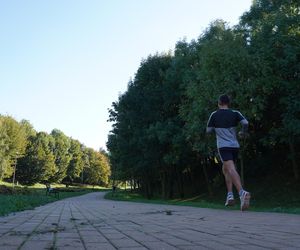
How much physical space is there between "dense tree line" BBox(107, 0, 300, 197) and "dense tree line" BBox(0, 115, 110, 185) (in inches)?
1855

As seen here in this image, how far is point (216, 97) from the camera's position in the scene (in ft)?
78.5

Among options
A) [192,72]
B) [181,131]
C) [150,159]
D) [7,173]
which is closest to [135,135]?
[150,159]

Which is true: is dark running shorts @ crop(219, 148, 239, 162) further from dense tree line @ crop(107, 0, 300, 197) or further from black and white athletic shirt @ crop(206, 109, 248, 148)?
dense tree line @ crop(107, 0, 300, 197)

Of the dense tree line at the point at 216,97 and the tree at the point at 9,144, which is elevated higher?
the tree at the point at 9,144

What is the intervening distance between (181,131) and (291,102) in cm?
1017

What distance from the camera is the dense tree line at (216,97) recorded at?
23188 millimetres

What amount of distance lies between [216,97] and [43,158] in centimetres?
7687

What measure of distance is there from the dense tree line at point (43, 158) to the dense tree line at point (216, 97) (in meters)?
47.1

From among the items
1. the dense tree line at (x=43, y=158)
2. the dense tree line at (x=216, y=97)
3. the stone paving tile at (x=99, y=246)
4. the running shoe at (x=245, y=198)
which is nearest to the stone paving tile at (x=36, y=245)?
the stone paving tile at (x=99, y=246)

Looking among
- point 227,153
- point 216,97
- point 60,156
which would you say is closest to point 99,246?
point 227,153

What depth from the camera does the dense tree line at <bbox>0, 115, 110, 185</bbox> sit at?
83250mm

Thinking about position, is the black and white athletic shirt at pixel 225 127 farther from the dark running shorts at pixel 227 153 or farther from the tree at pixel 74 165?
the tree at pixel 74 165

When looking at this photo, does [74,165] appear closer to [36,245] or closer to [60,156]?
[60,156]

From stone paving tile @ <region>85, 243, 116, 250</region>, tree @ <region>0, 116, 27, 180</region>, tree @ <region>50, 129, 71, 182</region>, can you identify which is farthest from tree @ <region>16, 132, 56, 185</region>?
stone paving tile @ <region>85, 243, 116, 250</region>
